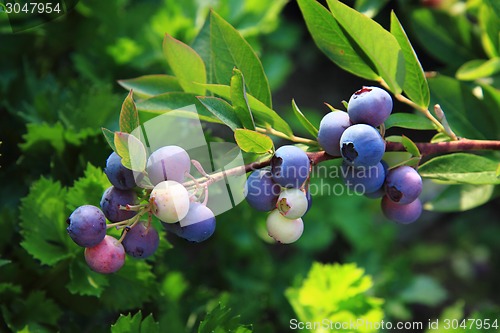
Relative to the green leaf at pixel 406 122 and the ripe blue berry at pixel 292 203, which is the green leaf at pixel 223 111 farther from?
the green leaf at pixel 406 122

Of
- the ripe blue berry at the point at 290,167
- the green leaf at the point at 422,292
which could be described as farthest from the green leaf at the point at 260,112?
the green leaf at the point at 422,292

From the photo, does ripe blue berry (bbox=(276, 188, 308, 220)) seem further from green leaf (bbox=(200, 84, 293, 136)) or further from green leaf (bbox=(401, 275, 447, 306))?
green leaf (bbox=(401, 275, 447, 306))

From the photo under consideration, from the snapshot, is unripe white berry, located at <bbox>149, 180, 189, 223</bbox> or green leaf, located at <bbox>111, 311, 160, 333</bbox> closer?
unripe white berry, located at <bbox>149, 180, 189, 223</bbox>

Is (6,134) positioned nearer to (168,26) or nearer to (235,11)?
(168,26)

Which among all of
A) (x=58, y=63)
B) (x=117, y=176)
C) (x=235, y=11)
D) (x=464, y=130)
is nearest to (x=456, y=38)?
(x=464, y=130)

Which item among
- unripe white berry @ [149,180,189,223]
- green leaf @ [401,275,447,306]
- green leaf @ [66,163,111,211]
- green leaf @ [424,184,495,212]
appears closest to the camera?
unripe white berry @ [149,180,189,223]

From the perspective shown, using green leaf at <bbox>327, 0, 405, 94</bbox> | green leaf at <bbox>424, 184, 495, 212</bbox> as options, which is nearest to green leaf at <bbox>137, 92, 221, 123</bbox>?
green leaf at <bbox>327, 0, 405, 94</bbox>
